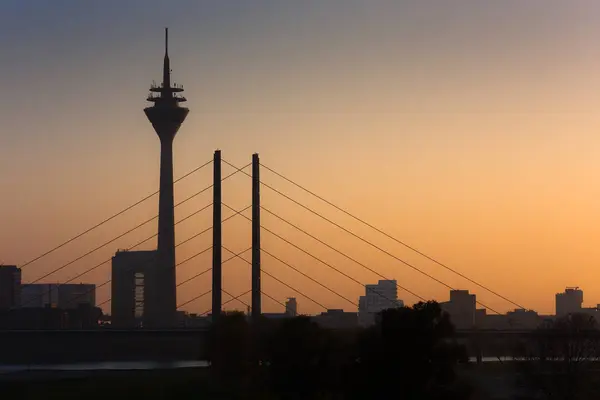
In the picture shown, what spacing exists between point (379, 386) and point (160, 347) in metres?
99.2

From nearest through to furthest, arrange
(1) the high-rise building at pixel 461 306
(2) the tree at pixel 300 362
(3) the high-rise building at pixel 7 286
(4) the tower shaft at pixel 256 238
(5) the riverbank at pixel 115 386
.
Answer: (2) the tree at pixel 300 362 < (5) the riverbank at pixel 115 386 < (4) the tower shaft at pixel 256 238 < (1) the high-rise building at pixel 461 306 < (3) the high-rise building at pixel 7 286

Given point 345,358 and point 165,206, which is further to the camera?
point 165,206

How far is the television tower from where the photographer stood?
555 feet

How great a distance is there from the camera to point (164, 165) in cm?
17462

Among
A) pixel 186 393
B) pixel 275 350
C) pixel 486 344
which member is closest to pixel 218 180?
pixel 486 344

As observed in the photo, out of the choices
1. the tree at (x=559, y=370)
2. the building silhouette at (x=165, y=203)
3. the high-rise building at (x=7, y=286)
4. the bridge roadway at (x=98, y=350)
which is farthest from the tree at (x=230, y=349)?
the high-rise building at (x=7, y=286)

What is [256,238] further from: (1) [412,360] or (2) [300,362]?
(1) [412,360]

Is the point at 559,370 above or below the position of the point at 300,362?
below

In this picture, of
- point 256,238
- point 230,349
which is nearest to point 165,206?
Result: point 256,238

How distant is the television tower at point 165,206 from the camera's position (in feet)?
555

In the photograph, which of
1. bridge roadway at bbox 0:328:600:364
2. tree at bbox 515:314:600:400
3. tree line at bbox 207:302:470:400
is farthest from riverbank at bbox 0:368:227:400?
bridge roadway at bbox 0:328:600:364

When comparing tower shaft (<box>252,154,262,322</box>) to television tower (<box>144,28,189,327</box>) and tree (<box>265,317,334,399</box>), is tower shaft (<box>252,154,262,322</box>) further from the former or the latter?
television tower (<box>144,28,189,327</box>)

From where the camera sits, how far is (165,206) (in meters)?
171

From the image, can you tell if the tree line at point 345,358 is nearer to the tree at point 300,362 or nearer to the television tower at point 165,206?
the tree at point 300,362
